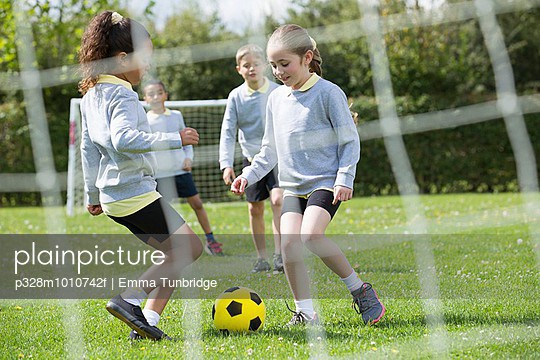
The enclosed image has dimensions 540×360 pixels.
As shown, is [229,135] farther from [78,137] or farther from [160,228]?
[78,137]

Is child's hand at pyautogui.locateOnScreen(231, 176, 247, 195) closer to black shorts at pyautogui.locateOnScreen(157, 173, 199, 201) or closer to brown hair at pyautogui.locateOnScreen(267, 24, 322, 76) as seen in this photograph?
brown hair at pyautogui.locateOnScreen(267, 24, 322, 76)

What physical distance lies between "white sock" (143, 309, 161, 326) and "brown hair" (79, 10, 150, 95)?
105 cm

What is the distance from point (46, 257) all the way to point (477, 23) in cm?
1412

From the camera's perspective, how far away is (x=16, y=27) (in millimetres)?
11242

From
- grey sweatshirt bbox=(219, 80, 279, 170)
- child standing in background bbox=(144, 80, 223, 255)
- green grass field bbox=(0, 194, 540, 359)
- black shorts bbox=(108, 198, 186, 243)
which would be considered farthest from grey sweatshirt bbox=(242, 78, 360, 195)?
child standing in background bbox=(144, 80, 223, 255)

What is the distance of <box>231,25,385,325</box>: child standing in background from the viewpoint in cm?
360

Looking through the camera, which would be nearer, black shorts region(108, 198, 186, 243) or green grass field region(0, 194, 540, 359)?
green grass field region(0, 194, 540, 359)

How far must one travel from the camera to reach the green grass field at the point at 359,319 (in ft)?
10.4

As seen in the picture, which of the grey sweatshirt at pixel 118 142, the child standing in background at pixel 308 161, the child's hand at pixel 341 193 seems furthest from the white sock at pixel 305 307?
the grey sweatshirt at pixel 118 142

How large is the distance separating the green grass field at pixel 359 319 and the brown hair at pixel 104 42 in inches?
47.9

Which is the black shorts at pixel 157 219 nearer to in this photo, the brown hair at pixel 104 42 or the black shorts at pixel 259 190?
the brown hair at pixel 104 42

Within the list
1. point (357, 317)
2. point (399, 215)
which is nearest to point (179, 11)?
point (399, 215)

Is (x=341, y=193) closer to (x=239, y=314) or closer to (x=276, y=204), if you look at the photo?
(x=239, y=314)

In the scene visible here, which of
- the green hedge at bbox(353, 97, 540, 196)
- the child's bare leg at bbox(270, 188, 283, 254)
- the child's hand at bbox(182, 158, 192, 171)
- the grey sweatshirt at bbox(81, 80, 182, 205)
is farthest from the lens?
the green hedge at bbox(353, 97, 540, 196)
